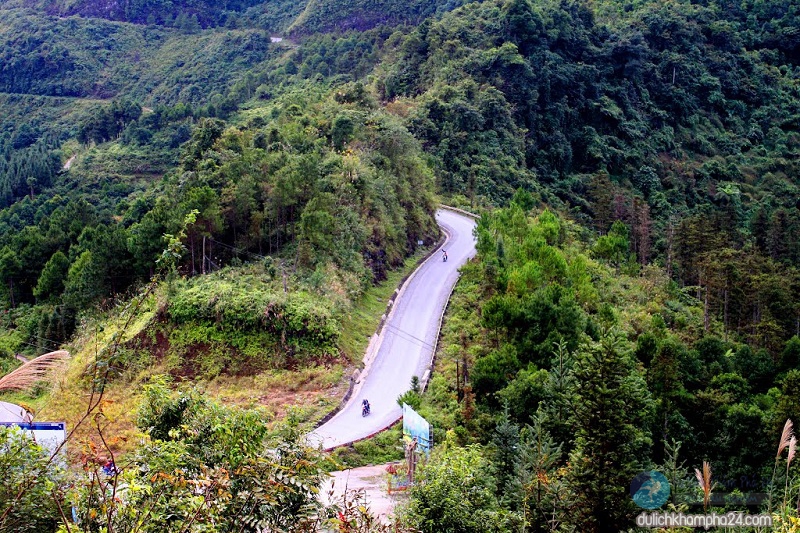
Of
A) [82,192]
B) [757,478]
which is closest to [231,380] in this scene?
[757,478]

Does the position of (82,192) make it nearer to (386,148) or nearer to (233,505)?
(386,148)

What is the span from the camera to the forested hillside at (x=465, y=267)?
11.3 m

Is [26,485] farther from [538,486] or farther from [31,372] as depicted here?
[538,486]

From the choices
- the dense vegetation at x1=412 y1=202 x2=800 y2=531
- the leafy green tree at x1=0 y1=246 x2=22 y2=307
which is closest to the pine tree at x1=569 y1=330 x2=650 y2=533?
the dense vegetation at x1=412 y1=202 x2=800 y2=531

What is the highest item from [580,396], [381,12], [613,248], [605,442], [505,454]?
[381,12]

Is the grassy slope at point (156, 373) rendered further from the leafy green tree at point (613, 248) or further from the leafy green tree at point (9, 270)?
the leafy green tree at point (613, 248)

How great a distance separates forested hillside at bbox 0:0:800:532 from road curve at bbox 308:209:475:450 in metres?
0.88

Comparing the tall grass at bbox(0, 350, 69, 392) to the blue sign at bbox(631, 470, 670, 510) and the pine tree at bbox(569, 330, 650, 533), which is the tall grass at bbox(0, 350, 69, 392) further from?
the blue sign at bbox(631, 470, 670, 510)

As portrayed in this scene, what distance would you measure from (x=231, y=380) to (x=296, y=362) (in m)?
2.17

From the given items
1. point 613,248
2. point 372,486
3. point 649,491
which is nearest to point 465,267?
point 613,248

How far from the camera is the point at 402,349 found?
2786cm

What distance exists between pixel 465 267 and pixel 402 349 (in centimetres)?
747

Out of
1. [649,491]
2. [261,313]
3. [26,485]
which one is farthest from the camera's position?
[261,313]

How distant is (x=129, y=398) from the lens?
22094 millimetres
